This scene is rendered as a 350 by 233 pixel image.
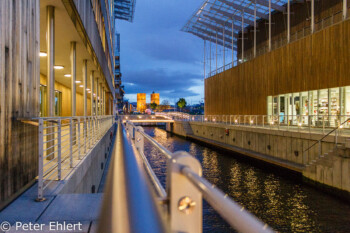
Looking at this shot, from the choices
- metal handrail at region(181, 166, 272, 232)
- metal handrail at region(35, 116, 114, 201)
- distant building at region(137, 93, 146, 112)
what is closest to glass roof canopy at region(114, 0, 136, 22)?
metal handrail at region(35, 116, 114, 201)

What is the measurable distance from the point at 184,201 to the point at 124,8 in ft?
179

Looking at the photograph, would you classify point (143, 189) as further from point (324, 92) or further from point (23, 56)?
point (324, 92)

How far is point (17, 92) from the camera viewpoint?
468 centimetres

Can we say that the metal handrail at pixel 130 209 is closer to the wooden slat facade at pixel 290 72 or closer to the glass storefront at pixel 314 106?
the glass storefront at pixel 314 106

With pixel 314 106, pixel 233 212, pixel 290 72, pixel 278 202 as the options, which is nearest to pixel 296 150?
pixel 278 202

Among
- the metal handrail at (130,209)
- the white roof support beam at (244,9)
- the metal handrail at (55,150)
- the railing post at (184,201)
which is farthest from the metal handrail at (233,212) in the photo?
the white roof support beam at (244,9)

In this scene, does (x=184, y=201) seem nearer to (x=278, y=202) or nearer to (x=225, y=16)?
(x=278, y=202)

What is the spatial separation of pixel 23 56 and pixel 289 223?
959 cm

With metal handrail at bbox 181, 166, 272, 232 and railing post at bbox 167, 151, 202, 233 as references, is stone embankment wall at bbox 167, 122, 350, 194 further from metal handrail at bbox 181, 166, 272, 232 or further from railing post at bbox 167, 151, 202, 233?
metal handrail at bbox 181, 166, 272, 232

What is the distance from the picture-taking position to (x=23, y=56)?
16.4ft

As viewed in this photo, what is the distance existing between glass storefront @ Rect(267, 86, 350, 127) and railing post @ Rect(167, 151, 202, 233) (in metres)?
15.2

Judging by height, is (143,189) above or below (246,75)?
below

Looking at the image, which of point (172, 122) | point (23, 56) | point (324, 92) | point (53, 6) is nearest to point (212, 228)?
point (23, 56)

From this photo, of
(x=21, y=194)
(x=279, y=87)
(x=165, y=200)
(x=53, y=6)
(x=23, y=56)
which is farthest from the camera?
(x=279, y=87)
